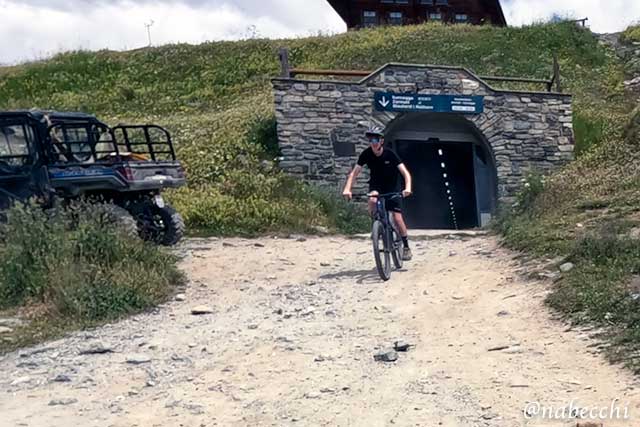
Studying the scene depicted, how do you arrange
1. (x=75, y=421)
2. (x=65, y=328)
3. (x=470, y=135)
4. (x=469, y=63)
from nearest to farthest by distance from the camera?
(x=75, y=421) < (x=65, y=328) < (x=470, y=135) < (x=469, y=63)

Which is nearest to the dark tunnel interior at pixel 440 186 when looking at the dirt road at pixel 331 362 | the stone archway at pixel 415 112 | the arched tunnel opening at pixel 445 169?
the arched tunnel opening at pixel 445 169

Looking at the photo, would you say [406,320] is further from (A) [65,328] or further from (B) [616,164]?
(B) [616,164]

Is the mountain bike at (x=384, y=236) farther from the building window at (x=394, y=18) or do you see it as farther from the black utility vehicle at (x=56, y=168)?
the building window at (x=394, y=18)

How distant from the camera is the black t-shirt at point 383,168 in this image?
29.2 ft

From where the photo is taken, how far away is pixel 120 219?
397 inches

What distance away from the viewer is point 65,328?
7.18 meters

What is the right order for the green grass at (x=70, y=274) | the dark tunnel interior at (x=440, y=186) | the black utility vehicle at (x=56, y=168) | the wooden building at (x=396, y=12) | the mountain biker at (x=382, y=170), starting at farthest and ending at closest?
1. the wooden building at (x=396, y=12)
2. the dark tunnel interior at (x=440, y=186)
3. the black utility vehicle at (x=56, y=168)
4. the mountain biker at (x=382, y=170)
5. the green grass at (x=70, y=274)

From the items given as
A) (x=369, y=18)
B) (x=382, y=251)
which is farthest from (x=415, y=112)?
(x=369, y=18)

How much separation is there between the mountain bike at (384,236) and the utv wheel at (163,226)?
157 inches

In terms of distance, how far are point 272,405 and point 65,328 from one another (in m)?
3.16

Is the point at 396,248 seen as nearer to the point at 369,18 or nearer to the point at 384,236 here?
the point at 384,236

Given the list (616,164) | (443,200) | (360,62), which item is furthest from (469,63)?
(616,164)

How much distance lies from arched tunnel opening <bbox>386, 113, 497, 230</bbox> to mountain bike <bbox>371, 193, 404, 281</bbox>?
28.1ft

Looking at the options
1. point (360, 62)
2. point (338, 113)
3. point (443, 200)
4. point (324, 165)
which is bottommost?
point (443, 200)
